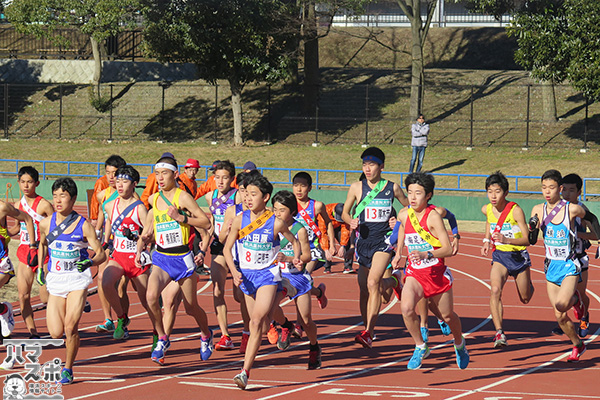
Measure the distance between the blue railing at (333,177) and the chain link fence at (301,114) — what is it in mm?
5135

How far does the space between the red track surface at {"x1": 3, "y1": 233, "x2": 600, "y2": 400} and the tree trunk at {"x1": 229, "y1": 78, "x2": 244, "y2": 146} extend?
24.8 meters

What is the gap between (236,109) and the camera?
123 ft

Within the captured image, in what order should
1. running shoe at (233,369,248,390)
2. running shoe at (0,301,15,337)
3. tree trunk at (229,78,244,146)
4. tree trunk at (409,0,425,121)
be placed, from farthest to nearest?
1. tree trunk at (409,0,425,121)
2. tree trunk at (229,78,244,146)
3. running shoe at (0,301,15,337)
4. running shoe at (233,369,248,390)

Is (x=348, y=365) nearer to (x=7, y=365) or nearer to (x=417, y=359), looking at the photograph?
(x=417, y=359)

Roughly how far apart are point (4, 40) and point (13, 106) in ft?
35.6

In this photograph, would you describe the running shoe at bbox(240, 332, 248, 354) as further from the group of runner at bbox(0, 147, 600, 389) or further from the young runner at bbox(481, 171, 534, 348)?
the young runner at bbox(481, 171, 534, 348)

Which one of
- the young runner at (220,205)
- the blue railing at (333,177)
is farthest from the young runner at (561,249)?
the blue railing at (333,177)

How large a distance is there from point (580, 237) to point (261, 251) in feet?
12.1

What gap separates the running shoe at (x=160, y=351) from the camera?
29.8ft

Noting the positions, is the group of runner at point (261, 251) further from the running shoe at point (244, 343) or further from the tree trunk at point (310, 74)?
the tree trunk at point (310, 74)

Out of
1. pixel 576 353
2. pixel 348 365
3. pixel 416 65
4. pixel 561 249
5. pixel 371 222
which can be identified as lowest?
pixel 348 365

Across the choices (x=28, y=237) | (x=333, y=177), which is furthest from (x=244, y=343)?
(x=333, y=177)

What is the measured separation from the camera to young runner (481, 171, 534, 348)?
10422 millimetres

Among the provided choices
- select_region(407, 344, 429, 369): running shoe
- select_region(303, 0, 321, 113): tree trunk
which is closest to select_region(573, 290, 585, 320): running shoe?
select_region(407, 344, 429, 369): running shoe
